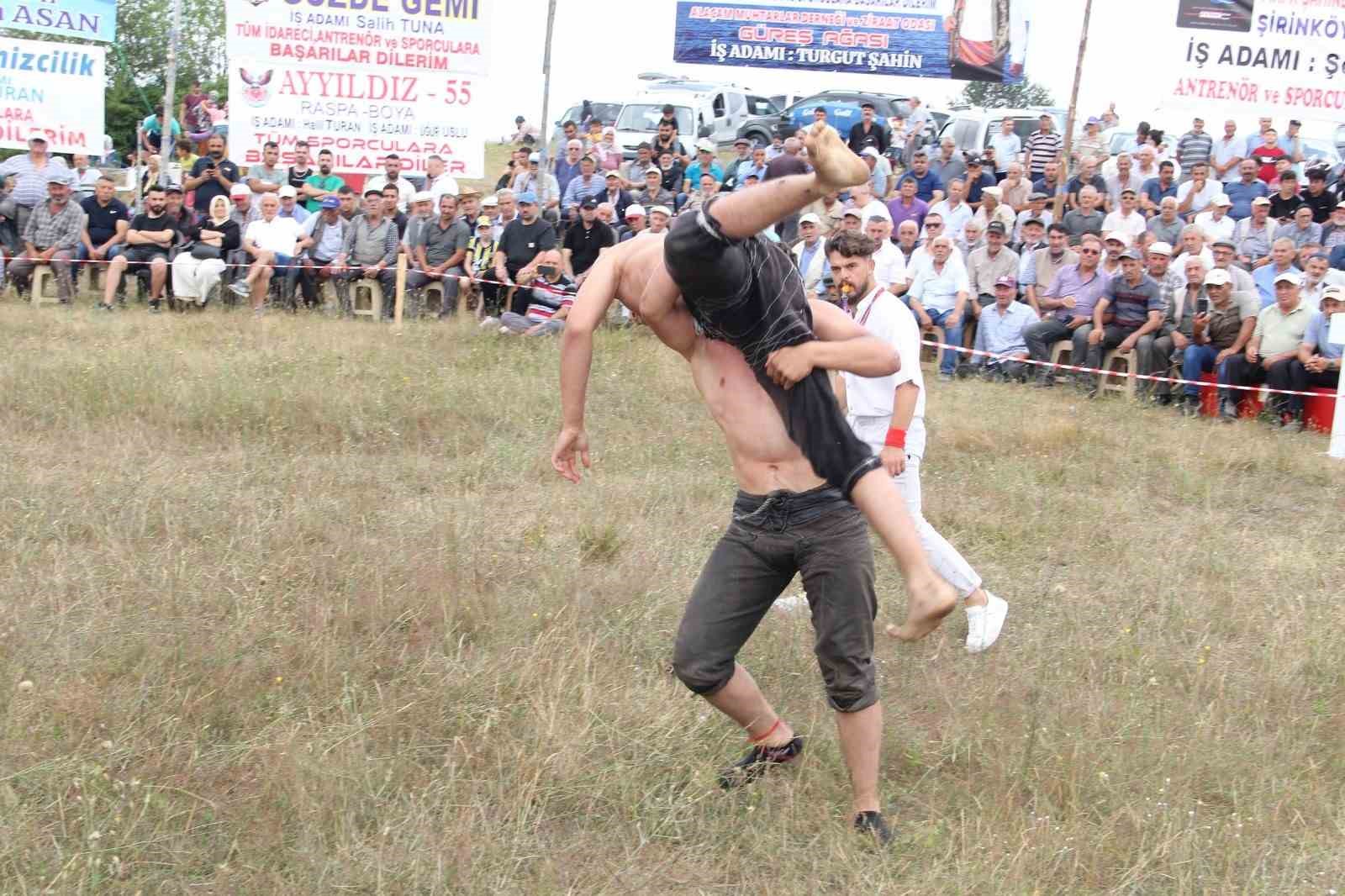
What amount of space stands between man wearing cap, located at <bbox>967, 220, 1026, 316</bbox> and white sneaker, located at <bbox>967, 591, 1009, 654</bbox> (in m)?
8.29

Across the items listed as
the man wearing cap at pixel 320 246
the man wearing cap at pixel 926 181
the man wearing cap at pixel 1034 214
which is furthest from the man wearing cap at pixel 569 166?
the man wearing cap at pixel 1034 214

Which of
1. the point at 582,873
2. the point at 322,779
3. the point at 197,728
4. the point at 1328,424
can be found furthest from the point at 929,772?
the point at 1328,424

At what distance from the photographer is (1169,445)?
10.4 m

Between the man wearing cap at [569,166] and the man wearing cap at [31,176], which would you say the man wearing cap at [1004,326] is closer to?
the man wearing cap at [569,166]

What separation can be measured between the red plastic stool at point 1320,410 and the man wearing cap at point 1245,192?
501 centimetres

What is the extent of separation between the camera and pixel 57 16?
67.7 ft

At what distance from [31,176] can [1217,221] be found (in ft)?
42.6

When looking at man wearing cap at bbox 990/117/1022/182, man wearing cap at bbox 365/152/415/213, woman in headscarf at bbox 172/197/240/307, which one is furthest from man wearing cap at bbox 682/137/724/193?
woman in headscarf at bbox 172/197/240/307

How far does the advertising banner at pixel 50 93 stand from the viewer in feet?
58.8

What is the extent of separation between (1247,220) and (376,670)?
12.4m

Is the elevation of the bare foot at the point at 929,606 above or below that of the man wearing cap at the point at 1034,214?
below

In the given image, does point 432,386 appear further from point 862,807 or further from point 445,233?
point 862,807

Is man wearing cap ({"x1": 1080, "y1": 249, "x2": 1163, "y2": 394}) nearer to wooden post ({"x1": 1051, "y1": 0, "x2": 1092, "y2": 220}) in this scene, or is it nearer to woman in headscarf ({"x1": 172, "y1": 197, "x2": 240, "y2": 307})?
wooden post ({"x1": 1051, "y1": 0, "x2": 1092, "y2": 220})

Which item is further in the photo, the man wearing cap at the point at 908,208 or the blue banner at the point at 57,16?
the blue banner at the point at 57,16
